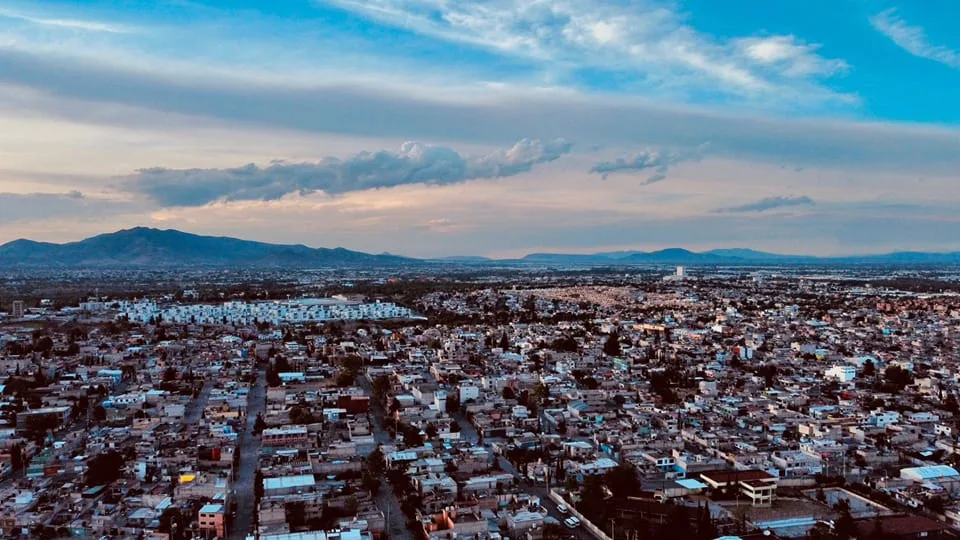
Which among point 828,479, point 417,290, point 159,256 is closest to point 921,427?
point 828,479

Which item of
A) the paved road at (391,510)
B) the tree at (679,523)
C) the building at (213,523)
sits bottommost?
the paved road at (391,510)

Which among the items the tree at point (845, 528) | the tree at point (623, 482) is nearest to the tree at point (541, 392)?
the tree at point (623, 482)

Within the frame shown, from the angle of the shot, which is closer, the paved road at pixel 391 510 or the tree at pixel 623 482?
the paved road at pixel 391 510

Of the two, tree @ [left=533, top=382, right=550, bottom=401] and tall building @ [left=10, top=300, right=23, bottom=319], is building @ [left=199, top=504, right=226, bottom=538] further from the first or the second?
tall building @ [left=10, top=300, right=23, bottom=319]

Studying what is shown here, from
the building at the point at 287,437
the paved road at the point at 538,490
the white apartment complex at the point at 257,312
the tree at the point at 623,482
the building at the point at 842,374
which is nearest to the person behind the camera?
the paved road at the point at 538,490

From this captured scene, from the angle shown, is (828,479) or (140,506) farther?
(828,479)

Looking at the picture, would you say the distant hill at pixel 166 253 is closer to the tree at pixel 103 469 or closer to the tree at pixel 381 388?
the tree at pixel 381 388

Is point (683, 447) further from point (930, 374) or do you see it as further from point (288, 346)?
point (288, 346)
